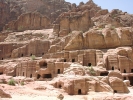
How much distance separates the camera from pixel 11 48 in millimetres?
61406

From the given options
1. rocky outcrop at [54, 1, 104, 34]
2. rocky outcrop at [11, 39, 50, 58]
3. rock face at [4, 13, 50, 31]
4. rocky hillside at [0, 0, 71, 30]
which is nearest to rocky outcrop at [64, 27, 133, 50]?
rocky outcrop at [11, 39, 50, 58]

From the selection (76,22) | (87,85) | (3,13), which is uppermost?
(3,13)

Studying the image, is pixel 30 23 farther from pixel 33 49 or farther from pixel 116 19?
pixel 116 19

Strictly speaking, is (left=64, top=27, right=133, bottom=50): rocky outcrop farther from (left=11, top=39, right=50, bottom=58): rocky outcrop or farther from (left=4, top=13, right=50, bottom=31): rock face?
(left=4, top=13, right=50, bottom=31): rock face

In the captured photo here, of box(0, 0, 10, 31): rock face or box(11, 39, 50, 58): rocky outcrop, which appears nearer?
box(11, 39, 50, 58): rocky outcrop

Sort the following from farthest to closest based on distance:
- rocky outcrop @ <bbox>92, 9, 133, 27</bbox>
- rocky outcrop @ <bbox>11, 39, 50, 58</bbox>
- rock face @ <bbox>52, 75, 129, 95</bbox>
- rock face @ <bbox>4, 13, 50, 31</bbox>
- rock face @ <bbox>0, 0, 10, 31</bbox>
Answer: rock face @ <bbox>0, 0, 10, 31</bbox> < rock face @ <bbox>4, 13, 50, 31</bbox> < rocky outcrop @ <bbox>92, 9, 133, 27</bbox> < rocky outcrop @ <bbox>11, 39, 50, 58</bbox> < rock face @ <bbox>52, 75, 129, 95</bbox>

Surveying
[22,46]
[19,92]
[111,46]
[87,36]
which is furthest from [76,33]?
[19,92]

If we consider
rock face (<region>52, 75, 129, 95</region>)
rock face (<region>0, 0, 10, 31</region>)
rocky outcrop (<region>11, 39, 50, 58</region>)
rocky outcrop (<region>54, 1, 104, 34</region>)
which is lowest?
rock face (<region>52, 75, 129, 95</region>)

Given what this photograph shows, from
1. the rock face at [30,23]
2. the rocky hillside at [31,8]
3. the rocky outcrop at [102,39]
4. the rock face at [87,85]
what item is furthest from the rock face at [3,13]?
the rock face at [87,85]

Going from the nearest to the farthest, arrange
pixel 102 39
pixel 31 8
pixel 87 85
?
pixel 87 85, pixel 102 39, pixel 31 8

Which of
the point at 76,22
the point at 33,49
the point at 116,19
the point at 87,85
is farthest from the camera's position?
the point at 76,22

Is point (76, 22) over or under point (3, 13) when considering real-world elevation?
under

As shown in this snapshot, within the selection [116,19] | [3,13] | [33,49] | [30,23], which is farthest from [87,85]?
[3,13]

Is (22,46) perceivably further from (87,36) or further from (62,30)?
(87,36)
